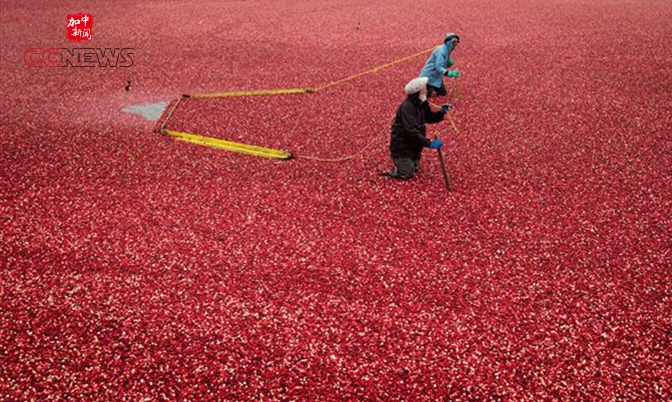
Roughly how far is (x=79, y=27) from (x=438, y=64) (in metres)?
14.0

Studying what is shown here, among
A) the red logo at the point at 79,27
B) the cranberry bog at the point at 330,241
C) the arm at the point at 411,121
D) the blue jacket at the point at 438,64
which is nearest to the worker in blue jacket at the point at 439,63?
the blue jacket at the point at 438,64

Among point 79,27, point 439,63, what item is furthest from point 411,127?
point 79,27

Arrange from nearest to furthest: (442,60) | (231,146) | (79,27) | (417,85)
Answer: (417,85), (231,146), (442,60), (79,27)

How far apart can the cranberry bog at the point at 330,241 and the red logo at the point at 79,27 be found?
3.74 m

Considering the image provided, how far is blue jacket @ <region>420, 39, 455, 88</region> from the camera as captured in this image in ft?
33.4

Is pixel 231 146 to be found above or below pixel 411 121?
below

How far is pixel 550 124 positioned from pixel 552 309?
573 cm

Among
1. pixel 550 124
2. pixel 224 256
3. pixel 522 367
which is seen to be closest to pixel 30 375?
pixel 224 256

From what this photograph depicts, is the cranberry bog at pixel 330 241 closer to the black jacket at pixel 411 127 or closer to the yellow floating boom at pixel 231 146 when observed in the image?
the yellow floating boom at pixel 231 146

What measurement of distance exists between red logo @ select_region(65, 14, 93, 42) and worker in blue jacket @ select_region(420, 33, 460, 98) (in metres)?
12.2

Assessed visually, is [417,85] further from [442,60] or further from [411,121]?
[442,60]

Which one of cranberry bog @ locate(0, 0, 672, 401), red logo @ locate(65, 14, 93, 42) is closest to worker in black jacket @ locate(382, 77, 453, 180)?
cranberry bog @ locate(0, 0, 672, 401)

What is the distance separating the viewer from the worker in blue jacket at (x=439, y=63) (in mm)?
10164

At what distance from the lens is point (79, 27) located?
16500 mm
